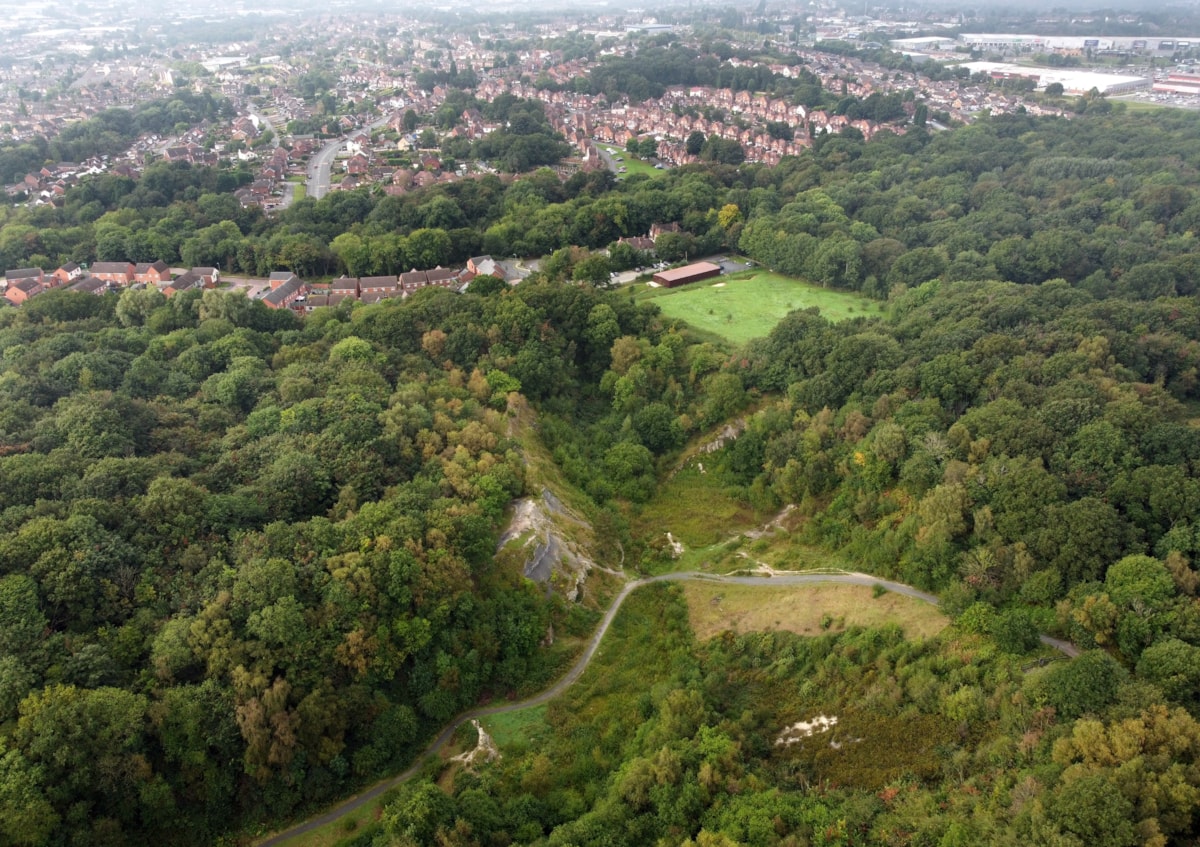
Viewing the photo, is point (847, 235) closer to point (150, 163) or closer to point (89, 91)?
point (150, 163)

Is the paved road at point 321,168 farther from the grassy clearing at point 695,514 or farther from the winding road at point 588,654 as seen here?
the winding road at point 588,654

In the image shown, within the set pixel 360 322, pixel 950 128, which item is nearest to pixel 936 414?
pixel 360 322

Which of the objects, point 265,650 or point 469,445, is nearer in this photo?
point 265,650

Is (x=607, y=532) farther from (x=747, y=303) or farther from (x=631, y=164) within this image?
(x=631, y=164)

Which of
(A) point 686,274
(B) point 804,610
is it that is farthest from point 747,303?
(B) point 804,610

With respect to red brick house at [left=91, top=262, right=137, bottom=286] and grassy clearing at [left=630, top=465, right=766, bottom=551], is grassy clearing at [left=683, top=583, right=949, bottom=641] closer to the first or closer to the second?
grassy clearing at [left=630, top=465, right=766, bottom=551]

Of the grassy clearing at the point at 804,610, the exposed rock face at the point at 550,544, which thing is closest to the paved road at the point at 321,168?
the exposed rock face at the point at 550,544
